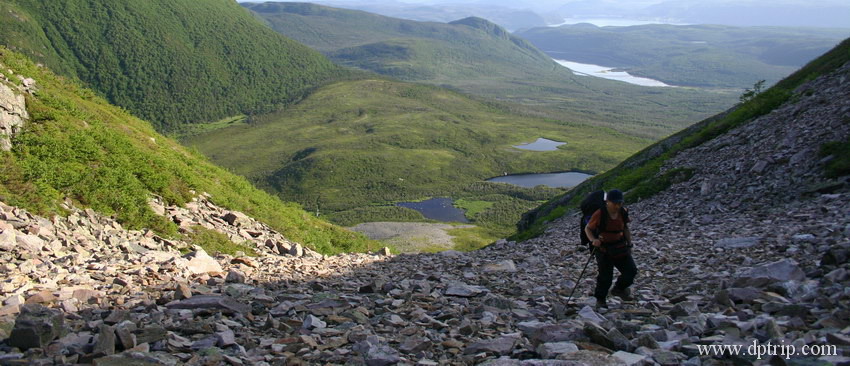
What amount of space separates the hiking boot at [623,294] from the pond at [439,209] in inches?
5623

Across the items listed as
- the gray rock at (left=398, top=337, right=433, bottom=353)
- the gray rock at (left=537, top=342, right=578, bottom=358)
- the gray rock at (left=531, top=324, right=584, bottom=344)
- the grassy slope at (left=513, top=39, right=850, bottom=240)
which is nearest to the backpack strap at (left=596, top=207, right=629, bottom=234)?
the gray rock at (left=531, top=324, right=584, bottom=344)

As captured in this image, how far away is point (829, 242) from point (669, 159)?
68.5 feet

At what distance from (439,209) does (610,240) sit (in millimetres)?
159474

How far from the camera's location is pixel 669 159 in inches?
1240

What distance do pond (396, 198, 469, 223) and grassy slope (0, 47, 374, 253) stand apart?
12892 centimetres

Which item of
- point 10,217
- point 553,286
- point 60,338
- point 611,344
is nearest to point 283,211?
point 10,217

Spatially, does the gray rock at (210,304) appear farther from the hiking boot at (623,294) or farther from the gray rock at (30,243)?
the hiking boot at (623,294)

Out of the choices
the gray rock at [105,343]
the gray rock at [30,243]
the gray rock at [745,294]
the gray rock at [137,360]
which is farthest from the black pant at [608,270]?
the gray rock at [30,243]

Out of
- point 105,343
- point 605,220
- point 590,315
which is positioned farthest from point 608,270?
point 105,343

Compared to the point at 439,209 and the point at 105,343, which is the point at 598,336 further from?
the point at 439,209

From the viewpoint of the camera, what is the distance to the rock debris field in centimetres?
782

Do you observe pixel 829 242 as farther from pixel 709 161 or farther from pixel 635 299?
pixel 709 161

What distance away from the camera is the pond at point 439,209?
15925 centimetres

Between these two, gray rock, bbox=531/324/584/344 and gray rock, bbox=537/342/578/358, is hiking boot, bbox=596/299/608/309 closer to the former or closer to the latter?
gray rock, bbox=531/324/584/344
